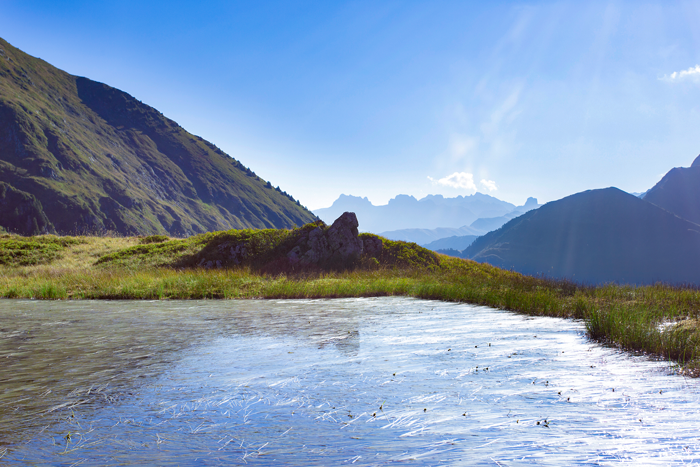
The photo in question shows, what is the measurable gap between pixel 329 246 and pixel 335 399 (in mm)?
27093

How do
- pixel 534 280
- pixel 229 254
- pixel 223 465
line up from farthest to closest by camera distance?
pixel 229 254 → pixel 534 280 → pixel 223 465

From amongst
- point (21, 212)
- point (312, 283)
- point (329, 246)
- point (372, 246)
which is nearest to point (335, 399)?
point (312, 283)

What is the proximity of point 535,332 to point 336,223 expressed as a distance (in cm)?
2423

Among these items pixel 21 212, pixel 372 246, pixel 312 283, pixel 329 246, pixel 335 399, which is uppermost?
pixel 21 212

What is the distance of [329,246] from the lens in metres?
32.8

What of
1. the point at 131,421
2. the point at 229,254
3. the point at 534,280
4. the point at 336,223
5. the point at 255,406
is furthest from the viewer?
the point at 336,223

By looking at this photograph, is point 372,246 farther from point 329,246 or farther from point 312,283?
point 312,283

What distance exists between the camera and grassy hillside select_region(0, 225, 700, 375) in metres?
10.5

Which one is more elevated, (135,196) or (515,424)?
(135,196)

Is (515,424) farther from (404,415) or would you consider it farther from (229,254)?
(229,254)

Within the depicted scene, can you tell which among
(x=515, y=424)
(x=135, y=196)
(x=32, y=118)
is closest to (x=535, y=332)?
(x=515, y=424)

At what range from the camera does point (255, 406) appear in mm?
5473

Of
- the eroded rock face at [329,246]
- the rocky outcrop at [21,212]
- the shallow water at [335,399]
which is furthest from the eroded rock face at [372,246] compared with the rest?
the rocky outcrop at [21,212]

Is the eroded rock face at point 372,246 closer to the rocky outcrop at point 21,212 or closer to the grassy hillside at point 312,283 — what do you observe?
the grassy hillside at point 312,283
